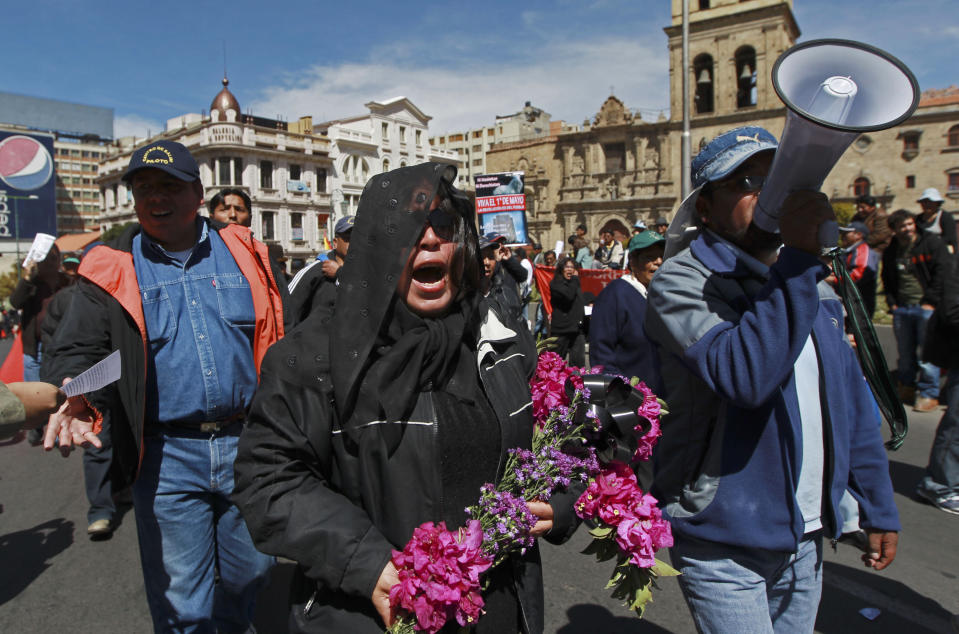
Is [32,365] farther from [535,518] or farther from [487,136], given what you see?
[487,136]

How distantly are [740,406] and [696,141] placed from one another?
4922 cm

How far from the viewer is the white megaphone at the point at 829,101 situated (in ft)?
4.81

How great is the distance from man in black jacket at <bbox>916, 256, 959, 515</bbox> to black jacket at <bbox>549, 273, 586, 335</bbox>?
14.4ft

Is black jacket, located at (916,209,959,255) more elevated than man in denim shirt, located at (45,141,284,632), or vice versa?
black jacket, located at (916,209,959,255)

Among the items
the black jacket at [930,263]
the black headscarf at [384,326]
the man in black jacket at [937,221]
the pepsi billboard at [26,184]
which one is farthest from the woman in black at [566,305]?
the pepsi billboard at [26,184]

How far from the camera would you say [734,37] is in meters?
45.5

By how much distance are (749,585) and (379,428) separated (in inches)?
47.0

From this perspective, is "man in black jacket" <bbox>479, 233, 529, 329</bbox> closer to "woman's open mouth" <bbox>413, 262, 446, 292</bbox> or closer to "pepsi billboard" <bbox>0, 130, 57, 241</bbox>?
"woman's open mouth" <bbox>413, 262, 446, 292</bbox>

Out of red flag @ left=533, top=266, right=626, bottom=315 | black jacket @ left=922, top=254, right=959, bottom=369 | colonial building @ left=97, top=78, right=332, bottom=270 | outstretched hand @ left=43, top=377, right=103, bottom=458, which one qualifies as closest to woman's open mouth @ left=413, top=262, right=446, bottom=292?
outstretched hand @ left=43, top=377, right=103, bottom=458

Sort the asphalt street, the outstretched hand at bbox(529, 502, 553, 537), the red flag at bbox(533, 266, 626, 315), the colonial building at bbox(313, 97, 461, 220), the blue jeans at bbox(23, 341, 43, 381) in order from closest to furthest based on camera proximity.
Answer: the outstretched hand at bbox(529, 502, 553, 537) → the asphalt street → the blue jeans at bbox(23, 341, 43, 381) → the red flag at bbox(533, 266, 626, 315) → the colonial building at bbox(313, 97, 461, 220)

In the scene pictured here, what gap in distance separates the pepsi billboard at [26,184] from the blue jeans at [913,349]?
5405cm

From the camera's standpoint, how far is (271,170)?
5312cm

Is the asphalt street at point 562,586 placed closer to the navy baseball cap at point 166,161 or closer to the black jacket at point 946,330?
the black jacket at point 946,330

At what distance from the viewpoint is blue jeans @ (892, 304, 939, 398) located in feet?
25.6
